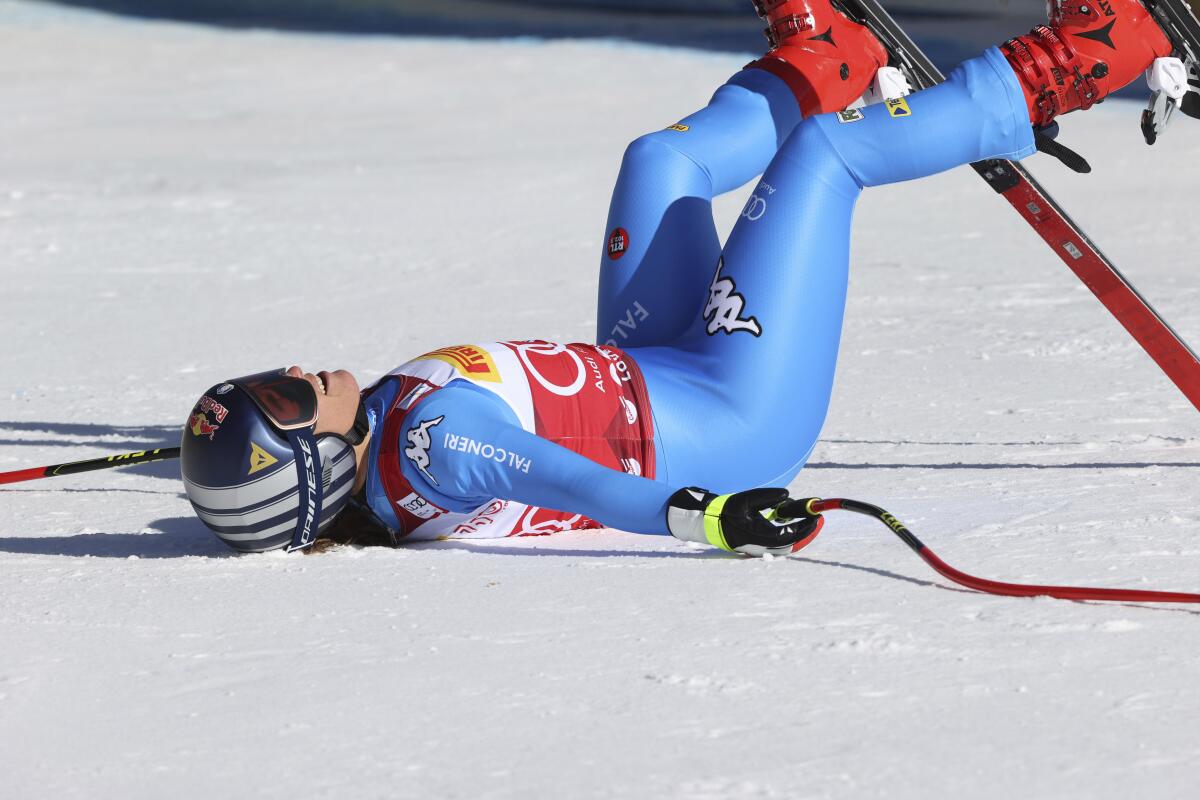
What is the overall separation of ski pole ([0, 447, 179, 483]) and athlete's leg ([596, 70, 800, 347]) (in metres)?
0.86

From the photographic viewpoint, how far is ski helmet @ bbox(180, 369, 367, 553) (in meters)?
2.53

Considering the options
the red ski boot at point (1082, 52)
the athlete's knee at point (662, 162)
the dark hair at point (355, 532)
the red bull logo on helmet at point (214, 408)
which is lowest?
the dark hair at point (355, 532)

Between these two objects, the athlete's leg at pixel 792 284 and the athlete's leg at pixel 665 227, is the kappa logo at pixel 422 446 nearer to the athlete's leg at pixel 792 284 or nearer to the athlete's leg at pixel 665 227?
the athlete's leg at pixel 792 284

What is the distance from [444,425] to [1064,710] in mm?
1057

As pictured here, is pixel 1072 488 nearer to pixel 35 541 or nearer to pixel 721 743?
pixel 721 743

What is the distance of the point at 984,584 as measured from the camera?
90.4 inches

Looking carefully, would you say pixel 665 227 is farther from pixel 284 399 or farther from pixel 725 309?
pixel 284 399

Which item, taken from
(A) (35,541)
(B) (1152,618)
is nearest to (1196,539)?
(B) (1152,618)

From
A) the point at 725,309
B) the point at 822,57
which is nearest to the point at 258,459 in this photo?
the point at 725,309

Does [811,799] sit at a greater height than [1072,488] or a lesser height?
greater

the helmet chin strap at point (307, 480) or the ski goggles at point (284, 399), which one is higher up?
the ski goggles at point (284, 399)

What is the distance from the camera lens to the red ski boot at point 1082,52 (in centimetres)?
282

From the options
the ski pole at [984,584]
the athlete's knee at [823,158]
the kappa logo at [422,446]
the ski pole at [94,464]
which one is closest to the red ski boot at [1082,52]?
the athlete's knee at [823,158]

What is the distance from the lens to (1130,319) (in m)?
3.07
